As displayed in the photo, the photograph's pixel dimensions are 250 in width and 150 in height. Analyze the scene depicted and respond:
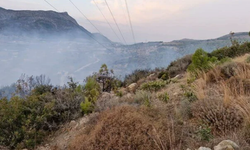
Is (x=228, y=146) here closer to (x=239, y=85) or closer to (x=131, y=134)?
(x=131, y=134)

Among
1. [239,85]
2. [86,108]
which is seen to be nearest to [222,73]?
[239,85]

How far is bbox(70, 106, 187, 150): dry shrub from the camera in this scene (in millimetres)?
2463

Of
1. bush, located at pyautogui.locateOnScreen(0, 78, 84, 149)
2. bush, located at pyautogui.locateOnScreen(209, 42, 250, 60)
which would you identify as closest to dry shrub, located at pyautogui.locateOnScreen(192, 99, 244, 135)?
bush, located at pyautogui.locateOnScreen(0, 78, 84, 149)

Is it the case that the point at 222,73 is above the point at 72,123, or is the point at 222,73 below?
above

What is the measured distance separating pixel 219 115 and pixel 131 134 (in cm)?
155

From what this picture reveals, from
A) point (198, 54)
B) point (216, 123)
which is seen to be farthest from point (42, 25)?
point (216, 123)

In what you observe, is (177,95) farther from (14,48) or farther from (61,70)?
(14,48)

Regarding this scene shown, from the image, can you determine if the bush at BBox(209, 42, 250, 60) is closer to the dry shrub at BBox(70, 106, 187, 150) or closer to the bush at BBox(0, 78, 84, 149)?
the bush at BBox(0, 78, 84, 149)

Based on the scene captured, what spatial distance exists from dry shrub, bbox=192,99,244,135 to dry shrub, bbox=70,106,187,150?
1.92 ft

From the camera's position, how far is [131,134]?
2.62 m

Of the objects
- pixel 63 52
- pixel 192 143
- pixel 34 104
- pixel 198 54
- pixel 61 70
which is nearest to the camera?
pixel 192 143

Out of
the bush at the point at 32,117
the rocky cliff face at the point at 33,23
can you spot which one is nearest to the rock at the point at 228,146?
the bush at the point at 32,117

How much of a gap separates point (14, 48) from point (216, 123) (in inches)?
1491

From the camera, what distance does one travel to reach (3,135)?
11.7ft
